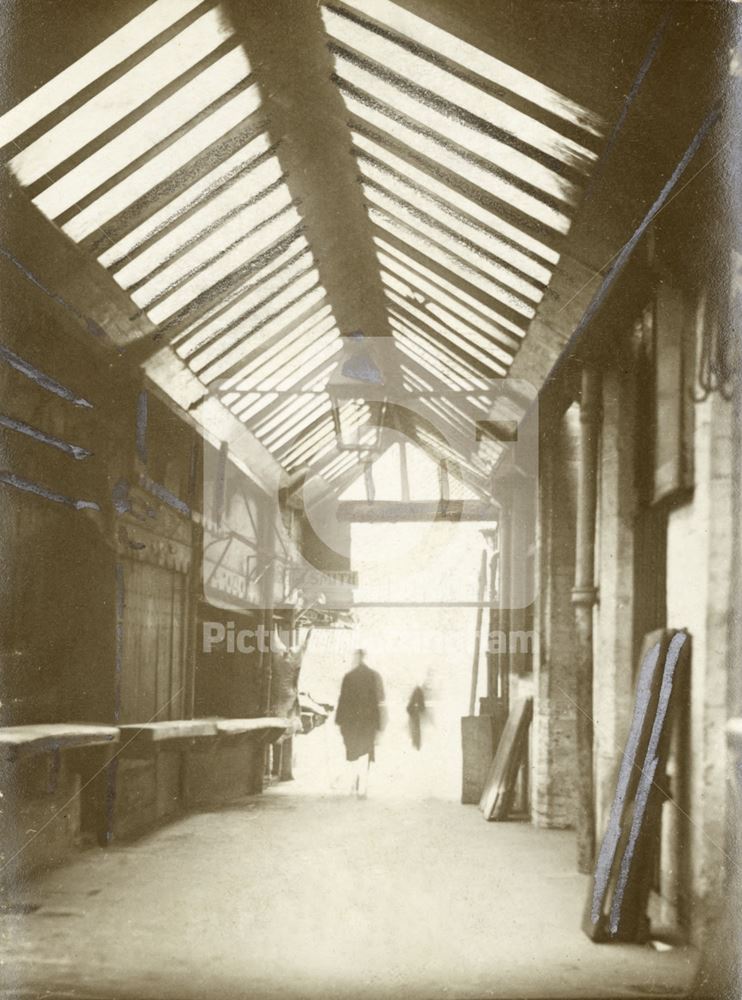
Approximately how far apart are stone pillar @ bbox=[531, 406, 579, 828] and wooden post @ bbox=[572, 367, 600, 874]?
188cm

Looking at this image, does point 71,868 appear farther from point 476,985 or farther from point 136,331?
point 136,331

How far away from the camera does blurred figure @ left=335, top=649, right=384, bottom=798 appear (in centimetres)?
1141

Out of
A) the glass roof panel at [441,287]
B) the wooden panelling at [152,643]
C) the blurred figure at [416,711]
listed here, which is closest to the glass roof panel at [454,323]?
the glass roof panel at [441,287]

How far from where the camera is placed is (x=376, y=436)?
8.96 meters

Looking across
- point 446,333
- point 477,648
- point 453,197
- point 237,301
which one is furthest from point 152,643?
point 477,648

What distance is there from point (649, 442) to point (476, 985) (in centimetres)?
332

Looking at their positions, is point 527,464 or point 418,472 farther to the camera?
point 418,472

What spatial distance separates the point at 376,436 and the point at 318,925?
4680mm

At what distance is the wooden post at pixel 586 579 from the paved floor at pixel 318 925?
Answer: 42 cm

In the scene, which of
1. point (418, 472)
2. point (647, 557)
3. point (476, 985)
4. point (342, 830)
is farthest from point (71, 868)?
point (418, 472)

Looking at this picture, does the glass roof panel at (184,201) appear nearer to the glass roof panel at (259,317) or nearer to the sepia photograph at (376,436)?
the sepia photograph at (376,436)

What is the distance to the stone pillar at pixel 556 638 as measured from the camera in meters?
8.75

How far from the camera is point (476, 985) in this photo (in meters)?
4.57

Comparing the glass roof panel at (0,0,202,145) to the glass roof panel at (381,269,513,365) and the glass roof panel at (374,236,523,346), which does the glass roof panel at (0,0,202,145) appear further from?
the glass roof panel at (381,269,513,365)
